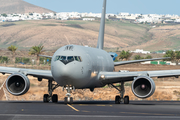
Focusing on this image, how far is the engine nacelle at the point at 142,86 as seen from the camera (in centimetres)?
2964

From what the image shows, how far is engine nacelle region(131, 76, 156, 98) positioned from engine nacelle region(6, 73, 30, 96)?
9050 mm

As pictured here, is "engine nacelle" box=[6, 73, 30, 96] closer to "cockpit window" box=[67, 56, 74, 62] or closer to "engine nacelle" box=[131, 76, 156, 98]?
"cockpit window" box=[67, 56, 74, 62]

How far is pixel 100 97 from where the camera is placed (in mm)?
61781

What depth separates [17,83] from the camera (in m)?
31.2

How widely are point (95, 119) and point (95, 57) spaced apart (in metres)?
15.0

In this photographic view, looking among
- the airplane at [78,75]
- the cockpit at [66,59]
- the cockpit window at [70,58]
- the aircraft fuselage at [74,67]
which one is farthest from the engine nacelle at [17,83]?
the cockpit window at [70,58]

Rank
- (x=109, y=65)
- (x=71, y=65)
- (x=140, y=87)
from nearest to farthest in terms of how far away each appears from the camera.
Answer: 1. (x=71, y=65)
2. (x=140, y=87)
3. (x=109, y=65)

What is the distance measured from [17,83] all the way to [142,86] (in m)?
10.7

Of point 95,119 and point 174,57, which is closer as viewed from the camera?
point 95,119

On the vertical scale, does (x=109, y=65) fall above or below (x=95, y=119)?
above

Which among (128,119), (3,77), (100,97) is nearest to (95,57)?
(128,119)

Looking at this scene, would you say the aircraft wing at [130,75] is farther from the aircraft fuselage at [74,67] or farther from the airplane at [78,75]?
the aircraft fuselage at [74,67]

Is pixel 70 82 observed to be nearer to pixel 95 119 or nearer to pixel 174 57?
pixel 95 119

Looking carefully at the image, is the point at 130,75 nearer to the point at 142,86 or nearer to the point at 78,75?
the point at 142,86
